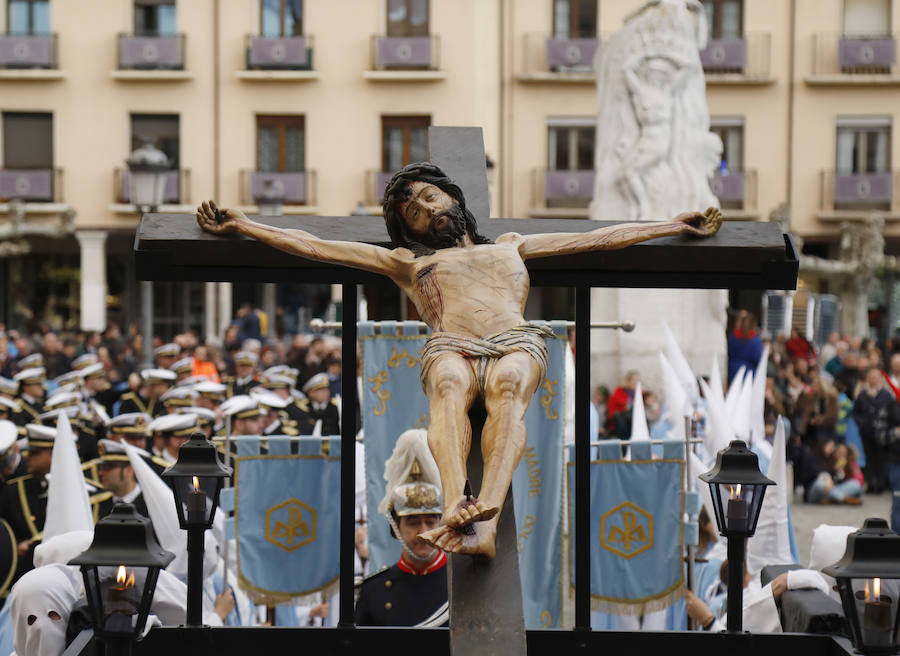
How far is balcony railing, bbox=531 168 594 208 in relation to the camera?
28906 mm

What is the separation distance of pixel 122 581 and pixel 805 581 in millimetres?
2091

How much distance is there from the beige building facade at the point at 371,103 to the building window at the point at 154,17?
0.04m

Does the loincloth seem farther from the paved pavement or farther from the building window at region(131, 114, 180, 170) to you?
the building window at region(131, 114, 180, 170)

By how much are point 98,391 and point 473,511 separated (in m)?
9.96

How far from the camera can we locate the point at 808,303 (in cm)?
2336

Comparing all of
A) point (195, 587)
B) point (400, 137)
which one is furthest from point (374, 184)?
point (195, 587)

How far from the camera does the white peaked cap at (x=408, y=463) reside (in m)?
5.38

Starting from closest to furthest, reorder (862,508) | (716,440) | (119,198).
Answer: (716,440) → (862,508) → (119,198)

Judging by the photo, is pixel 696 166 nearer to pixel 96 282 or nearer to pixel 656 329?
pixel 656 329

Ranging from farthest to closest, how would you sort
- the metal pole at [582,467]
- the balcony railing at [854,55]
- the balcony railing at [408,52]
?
the balcony railing at [854,55] → the balcony railing at [408,52] → the metal pole at [582,467]

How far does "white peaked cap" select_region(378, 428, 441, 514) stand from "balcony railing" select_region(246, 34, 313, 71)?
77.6 feet

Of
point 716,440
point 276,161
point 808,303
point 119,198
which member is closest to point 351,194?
point 276,161

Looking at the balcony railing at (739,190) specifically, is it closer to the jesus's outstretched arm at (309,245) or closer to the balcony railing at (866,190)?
the balcony railing at (866,190)

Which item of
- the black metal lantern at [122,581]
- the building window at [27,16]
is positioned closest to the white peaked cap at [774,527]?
the black metal lantern at [122,581]
